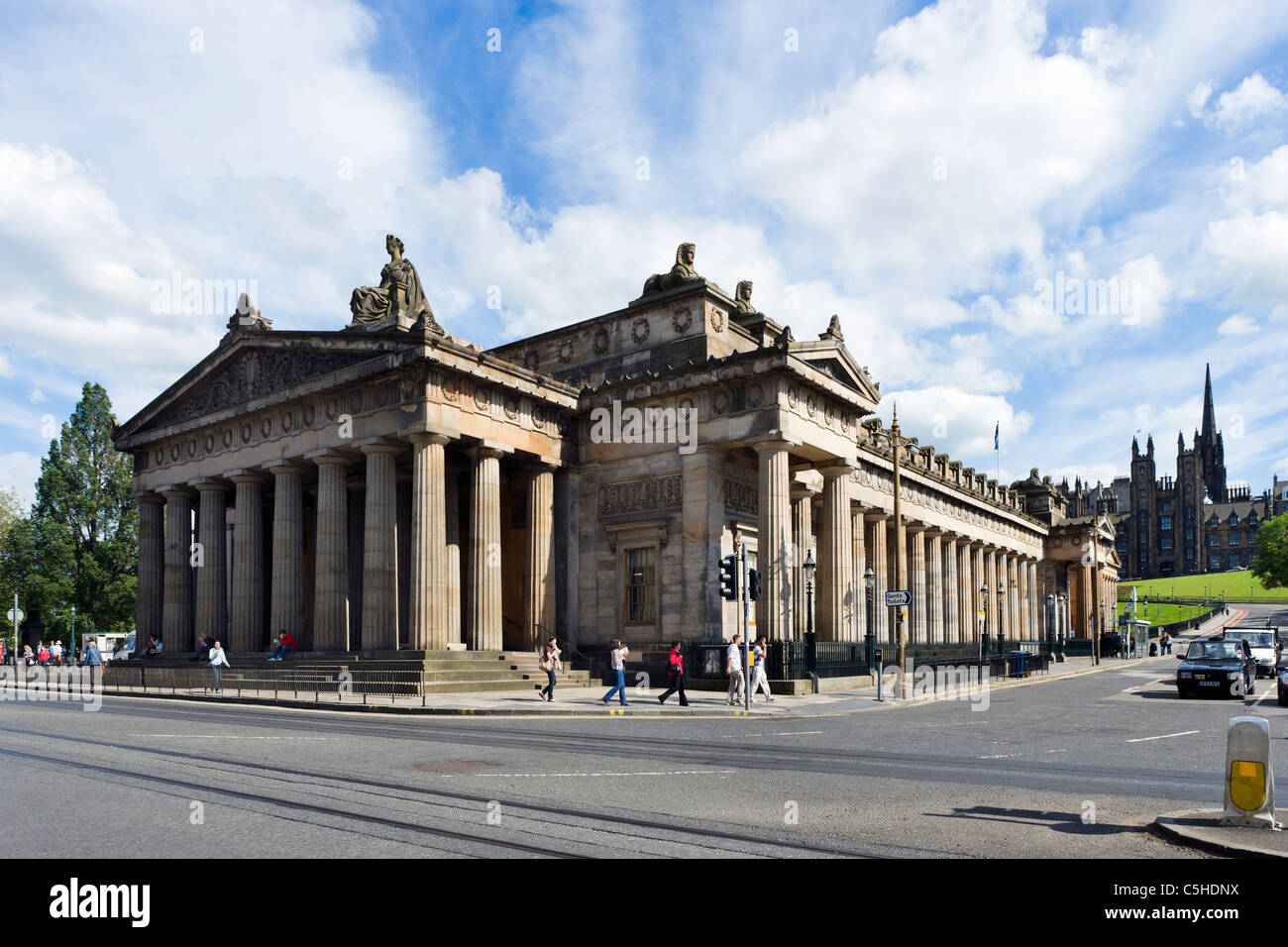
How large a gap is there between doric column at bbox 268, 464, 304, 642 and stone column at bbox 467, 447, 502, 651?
7.52 m

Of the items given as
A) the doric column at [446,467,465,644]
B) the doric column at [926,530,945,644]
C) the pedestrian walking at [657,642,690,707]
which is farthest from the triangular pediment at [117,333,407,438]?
the doric column at [926,530,945,644]

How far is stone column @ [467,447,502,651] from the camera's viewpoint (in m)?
32.9

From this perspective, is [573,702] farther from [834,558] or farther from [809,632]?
[834,558]

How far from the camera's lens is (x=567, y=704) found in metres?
25.1

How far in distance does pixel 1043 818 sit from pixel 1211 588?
535 feet

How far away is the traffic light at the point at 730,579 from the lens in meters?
24.8

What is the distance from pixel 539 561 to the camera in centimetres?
3531

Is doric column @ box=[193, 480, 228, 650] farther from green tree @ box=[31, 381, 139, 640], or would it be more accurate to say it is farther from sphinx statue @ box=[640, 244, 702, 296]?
green tree @ box=[31, 381, 139, 640]

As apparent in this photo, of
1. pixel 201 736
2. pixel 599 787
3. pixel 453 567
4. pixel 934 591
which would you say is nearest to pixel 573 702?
pixel 453 567

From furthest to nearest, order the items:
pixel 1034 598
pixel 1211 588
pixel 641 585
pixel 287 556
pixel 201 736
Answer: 1. pixel 1211 588
2. pixel 1034 598
3. pixel 287 556
4. pixel 641 585
5. pixel 201 736
